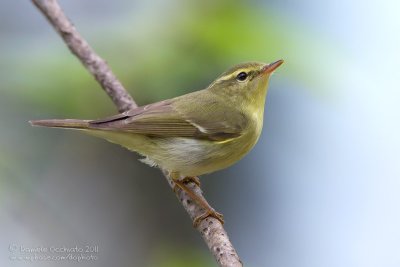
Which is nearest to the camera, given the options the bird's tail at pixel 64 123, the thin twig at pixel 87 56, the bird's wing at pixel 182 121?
the bird's tail at pixel 64 123

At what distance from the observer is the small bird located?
2893 mm

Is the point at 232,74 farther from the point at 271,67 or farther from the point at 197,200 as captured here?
the point at 197,200

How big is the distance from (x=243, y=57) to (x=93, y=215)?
1691 millimetres

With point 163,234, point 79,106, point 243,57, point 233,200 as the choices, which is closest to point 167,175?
point 163,234

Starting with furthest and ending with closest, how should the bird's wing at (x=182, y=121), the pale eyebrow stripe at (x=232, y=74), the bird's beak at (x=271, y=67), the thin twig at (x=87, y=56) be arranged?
1. the pale eyebrow stripe at (x=232, y=74)
2. the thin twig at (x=87, y=56)
3. the bird's wing at (x=182, y=121)
4. the bird's beak at (x=271, y=67)

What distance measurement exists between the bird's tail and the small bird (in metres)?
0.04

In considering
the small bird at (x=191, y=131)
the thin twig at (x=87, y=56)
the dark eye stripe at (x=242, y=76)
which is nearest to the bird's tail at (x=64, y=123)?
the small bird at (x=191, y=131)

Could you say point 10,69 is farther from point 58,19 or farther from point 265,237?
point 265,237

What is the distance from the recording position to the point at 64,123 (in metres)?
2.57

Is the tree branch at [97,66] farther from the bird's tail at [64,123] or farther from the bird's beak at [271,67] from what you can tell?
the bird's beak at [271,67]

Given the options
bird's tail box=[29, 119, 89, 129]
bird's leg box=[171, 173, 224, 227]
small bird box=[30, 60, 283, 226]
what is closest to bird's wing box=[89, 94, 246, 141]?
small bird box=[30, 60, 283, 226]

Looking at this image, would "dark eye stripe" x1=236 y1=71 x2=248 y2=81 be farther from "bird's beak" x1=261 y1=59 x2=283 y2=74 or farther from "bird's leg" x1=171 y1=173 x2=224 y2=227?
"bird's leg" x1=171 y1=173 x2=224 y2=227

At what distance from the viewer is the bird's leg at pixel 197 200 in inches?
110

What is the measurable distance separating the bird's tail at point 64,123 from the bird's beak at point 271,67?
1.00 m
